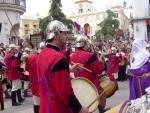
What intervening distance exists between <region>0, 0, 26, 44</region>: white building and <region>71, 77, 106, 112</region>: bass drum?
92.7 ft

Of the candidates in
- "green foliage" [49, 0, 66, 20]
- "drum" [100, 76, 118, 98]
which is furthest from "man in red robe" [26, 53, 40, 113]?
"green foliage" [49, 0, 66, 20]

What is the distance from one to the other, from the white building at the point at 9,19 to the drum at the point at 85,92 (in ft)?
92.7

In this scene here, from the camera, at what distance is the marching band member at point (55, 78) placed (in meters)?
4.99

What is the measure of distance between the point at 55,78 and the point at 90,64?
373cm

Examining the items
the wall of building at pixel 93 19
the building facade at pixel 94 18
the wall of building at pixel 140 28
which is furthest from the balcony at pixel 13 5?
the wall of building at pixel 93 19

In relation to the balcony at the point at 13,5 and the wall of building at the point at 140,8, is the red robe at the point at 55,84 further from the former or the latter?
the wall of building at the point at 140,8

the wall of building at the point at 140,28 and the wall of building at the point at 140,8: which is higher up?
the wall of building at the point at 140,8

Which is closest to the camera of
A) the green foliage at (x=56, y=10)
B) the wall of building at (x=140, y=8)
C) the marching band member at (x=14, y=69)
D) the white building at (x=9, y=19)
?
the marching band member at (x=14, y=69)

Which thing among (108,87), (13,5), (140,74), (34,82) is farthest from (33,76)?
(13,5)

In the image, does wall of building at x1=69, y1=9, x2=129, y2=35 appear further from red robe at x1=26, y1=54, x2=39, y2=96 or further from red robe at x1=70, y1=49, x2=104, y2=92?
red robe at x1=70, y1=49, x2=104, y2=92

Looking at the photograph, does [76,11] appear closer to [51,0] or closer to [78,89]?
[51,0]

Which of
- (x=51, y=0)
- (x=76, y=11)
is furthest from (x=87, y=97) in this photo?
(x=76, y=11)

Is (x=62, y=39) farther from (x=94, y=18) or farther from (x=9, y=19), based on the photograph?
(x=94, y=18)

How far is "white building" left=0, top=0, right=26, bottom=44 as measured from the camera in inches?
1406
